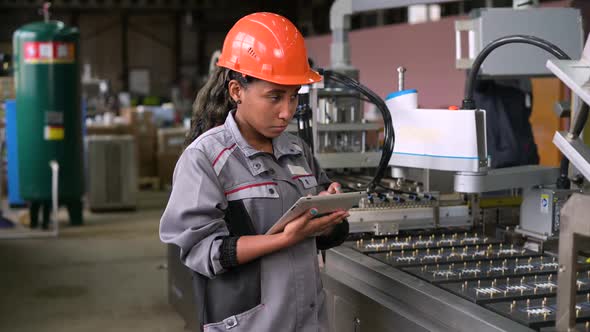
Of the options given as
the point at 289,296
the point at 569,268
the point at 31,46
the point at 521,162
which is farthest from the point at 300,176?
the point at 31,46

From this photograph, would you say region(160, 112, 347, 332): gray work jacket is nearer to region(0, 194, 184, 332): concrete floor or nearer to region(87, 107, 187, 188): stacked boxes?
region(0, 194, 184, 332): concrete floor

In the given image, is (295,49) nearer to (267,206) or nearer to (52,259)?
(267,206)

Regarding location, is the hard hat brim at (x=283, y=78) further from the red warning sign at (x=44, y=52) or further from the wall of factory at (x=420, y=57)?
the wall of factory at (x=420, y=57)

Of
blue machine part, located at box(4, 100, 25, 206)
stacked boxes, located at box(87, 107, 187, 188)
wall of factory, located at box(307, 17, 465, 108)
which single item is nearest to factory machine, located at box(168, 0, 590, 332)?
wall of factory, located at box(307, 17, 465, 108)

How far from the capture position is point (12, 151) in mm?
6602

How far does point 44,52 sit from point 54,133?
646mm

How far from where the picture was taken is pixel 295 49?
145 cm

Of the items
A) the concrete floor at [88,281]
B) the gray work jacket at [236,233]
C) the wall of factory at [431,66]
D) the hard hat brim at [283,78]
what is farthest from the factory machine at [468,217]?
the wall of factory at [431,66]

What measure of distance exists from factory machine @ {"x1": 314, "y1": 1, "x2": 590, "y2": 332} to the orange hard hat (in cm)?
46

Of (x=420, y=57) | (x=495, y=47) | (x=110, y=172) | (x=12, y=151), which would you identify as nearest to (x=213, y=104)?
(x=495, y=47)

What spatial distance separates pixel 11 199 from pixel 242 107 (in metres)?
6.05

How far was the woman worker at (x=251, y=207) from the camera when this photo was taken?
4.46 feet

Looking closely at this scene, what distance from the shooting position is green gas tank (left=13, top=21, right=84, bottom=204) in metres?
5.68

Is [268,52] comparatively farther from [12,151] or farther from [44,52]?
[12,151]
